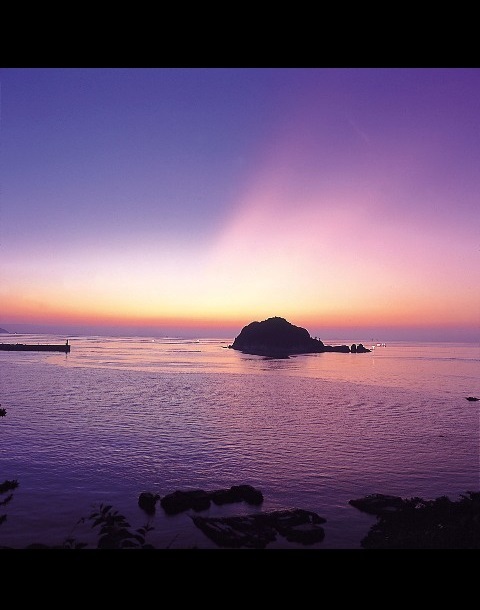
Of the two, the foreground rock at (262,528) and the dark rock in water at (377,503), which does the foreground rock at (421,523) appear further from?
the foreground rock at (262,528)

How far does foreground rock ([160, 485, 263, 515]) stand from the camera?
21897 millimetres

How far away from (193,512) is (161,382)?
6334 cm

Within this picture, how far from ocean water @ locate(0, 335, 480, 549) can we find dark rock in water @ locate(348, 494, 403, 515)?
17.6 inches

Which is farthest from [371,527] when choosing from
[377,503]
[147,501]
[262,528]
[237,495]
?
[147,501]

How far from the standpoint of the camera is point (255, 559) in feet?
9.39

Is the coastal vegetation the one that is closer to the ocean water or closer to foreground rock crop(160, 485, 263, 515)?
foreground rock crop(160, 485, 263, 515)

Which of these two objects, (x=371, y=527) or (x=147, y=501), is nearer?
(x=371, y=527)

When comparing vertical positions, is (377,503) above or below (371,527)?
above

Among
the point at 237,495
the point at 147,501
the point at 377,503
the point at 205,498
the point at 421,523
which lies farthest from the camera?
the point at 237,495

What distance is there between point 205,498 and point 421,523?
1055 centimetres

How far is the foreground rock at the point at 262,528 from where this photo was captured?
59.3ft

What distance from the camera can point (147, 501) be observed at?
2217 centimetres

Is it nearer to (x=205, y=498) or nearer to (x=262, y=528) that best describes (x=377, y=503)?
(x=262, y=528)
